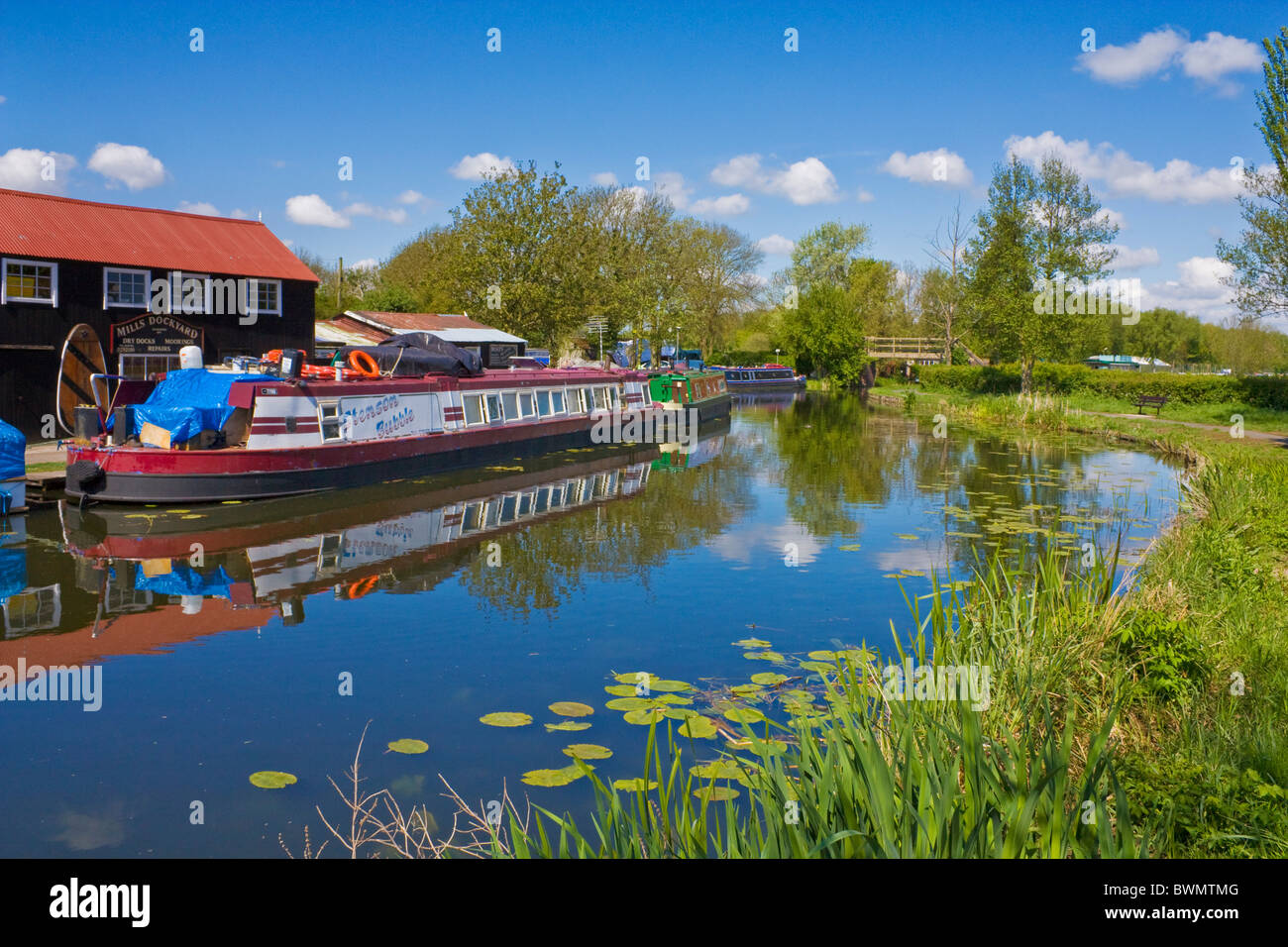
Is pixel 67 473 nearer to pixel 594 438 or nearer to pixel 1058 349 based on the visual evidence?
pixel 594 438

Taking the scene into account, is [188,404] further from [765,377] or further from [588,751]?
[765,377]

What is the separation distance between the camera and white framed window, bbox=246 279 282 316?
25.4 metres

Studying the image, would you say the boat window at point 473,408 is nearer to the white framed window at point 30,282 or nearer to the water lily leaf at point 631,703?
the white framed window at point 30,282

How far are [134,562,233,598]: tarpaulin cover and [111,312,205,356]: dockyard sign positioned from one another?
12.6 m

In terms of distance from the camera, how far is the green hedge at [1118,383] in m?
31.9

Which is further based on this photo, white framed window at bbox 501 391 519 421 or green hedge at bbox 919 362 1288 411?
green hedge at bbox 919 362 1288 411

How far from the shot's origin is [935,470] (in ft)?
70.5

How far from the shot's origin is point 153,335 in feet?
74.7

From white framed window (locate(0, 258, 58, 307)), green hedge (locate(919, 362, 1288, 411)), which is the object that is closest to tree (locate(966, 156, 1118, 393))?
green hedge (locate(919, 362, 1288, 411))

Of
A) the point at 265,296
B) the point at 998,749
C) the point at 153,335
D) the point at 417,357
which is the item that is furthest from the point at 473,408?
the point at 998,749

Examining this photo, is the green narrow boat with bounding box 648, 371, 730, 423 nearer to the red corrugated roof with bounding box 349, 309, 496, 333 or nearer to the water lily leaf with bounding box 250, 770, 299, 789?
the red corrugated roof with bounding box 349, 309, 496, 333

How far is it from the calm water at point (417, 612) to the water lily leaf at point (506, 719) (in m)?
0.09

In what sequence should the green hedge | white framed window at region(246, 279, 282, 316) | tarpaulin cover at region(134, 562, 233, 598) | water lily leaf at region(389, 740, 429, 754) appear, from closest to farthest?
water lily leaf at region(389, 740, 429, 754)
tarpaulin cover at region(134, 562, 233, 598)
white framed window at region(246, 279, 282, 316)
the green hedge
